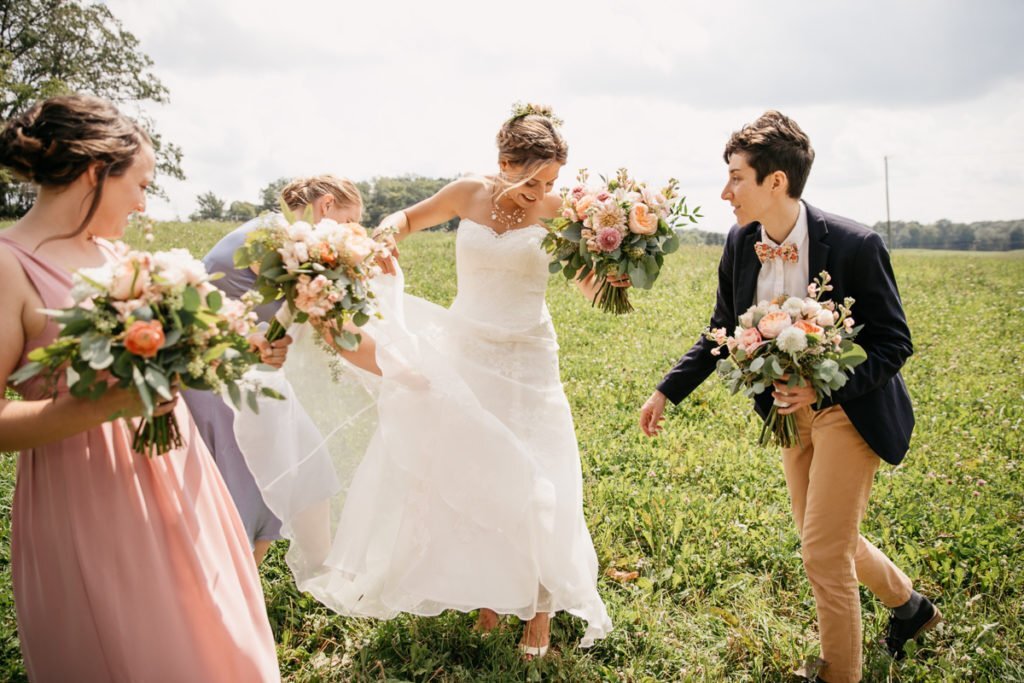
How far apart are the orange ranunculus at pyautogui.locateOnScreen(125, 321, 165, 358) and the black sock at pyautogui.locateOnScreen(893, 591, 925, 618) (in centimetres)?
421

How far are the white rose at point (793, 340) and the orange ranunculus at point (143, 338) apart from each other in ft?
8.43

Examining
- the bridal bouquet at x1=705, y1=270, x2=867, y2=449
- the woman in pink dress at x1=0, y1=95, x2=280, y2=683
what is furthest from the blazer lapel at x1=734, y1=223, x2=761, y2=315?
the woman in pink dress at x1=0, y1=95, x2=280, y2=683

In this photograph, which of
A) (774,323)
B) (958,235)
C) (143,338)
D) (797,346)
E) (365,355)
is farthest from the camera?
(958,235)

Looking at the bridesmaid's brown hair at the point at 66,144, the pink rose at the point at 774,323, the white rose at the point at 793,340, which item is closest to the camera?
the bridesmaid's brown hair at the point at 66,144

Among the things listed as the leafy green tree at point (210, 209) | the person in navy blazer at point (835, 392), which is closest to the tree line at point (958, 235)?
the leafy green tree at point (210, 209)

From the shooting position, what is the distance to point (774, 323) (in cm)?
336

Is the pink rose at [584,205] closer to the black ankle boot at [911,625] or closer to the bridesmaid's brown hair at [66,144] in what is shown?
the bridesmaid's brown hair at [66,144]

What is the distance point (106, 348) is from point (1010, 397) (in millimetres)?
10073

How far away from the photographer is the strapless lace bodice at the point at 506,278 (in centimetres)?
445

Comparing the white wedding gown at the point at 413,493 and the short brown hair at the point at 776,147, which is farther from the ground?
the short brown hair at the point at 776,147

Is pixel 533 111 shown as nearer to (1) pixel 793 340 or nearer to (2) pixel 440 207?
(2) pixel 440 207

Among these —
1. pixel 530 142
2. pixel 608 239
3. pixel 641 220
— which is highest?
pixel 530 142

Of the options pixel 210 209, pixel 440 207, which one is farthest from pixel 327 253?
pixel 210 209

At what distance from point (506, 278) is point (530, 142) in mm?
863
